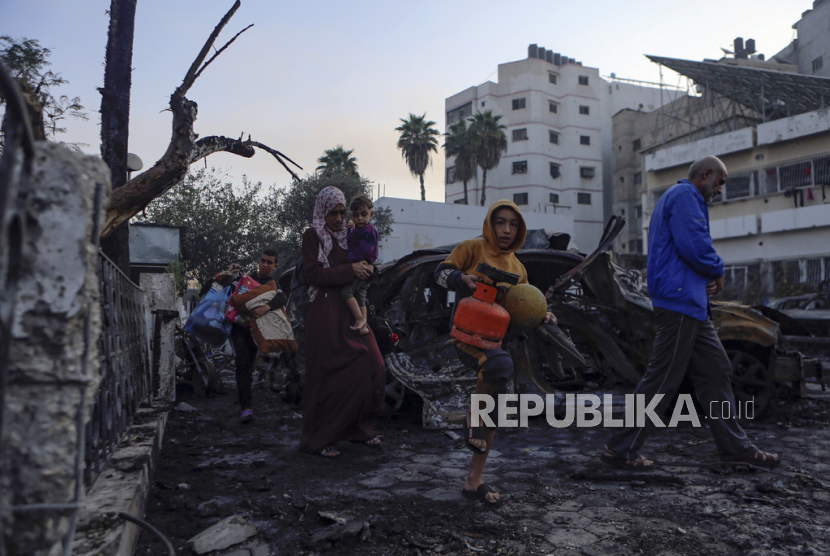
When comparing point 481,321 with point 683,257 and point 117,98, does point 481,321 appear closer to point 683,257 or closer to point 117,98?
point 683,257

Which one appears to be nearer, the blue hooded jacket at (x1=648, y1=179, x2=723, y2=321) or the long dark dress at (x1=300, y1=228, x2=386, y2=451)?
the blue hooded jacket at (x1=648, y1=179, x2=723, y2=321)

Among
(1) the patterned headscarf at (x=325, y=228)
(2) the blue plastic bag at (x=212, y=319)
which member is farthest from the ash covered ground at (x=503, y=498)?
(2) the blue plastic bag at (x=212, y=319)

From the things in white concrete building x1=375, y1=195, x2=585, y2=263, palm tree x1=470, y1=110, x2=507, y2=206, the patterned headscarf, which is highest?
palm tree x1=470, y1=110, x2=507, y2=206

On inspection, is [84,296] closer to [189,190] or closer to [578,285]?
[578,285]

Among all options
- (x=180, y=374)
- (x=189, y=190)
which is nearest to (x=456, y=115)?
(x=189, y=190)

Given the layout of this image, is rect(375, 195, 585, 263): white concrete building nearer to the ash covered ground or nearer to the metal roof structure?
the metal roof structure

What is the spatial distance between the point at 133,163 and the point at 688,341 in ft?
16.9

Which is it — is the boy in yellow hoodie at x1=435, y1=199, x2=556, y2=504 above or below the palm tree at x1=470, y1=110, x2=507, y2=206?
below

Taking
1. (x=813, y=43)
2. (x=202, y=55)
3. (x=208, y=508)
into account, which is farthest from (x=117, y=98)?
(x=813, y=43)

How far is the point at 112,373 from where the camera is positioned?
113 inches

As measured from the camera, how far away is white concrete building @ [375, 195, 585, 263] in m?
31.9

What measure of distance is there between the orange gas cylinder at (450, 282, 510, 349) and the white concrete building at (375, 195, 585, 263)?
92.7 feet

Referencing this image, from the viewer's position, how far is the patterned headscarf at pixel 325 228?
436 centimetres

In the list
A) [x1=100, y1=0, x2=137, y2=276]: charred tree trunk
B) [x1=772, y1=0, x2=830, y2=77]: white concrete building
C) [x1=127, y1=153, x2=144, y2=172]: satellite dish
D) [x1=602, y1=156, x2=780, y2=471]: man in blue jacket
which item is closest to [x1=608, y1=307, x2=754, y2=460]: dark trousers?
[x1=602, y1=156, x2=780, y2=471]: man in blue jacket
